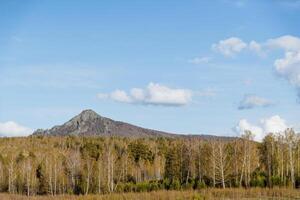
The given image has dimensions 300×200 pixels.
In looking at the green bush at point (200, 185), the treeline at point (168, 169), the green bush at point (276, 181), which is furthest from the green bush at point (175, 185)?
the green bush at point (276, 181)

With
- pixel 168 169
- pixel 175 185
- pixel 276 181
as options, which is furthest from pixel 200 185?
pixel 168 169

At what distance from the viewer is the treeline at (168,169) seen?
68.2 m

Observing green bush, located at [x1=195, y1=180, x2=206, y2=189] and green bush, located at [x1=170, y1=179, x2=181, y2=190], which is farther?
green bush, located at [x1=170, y1=179, x2=181, y2=190]

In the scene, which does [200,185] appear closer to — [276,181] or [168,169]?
[276,181]

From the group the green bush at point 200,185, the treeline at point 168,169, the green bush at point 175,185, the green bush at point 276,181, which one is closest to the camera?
the green bush at point 276,181

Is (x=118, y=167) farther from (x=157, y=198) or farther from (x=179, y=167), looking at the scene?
(x=157, y=198)

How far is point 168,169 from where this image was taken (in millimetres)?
83438

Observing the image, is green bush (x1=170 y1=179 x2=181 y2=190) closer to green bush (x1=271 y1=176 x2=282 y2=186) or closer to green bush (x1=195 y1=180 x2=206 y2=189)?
green bush (x1=195 y1=180 x2=206 y2=189)

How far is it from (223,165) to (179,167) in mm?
15196

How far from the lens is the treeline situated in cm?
6825

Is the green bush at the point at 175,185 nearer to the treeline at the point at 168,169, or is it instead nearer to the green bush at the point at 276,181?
the treeline at the point at 168,169

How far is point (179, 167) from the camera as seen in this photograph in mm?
83125

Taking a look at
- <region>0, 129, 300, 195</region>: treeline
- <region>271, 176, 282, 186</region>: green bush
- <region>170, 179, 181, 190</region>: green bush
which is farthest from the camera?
<region>0, 129, 300, 195</region>: treeline

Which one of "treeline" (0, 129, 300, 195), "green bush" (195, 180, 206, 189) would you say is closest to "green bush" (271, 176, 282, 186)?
"treeline" (0, 129, 300, 195)
